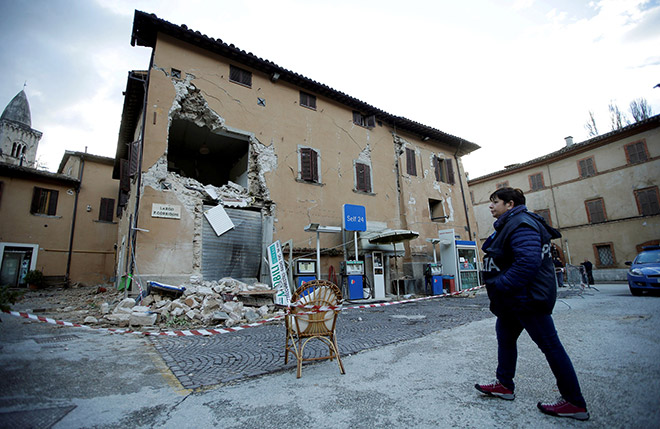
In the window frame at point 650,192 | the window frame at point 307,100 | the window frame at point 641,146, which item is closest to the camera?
the window frame at point 307,100

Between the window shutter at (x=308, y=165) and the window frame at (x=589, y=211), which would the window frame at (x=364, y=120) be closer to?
the window shutter at (x=308, y=165)

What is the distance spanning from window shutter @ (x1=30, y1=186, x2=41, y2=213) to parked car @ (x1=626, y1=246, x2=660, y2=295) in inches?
1051

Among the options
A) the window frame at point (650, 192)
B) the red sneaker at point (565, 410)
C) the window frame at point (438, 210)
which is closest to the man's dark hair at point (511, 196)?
the red sneaker at point (565, 410)

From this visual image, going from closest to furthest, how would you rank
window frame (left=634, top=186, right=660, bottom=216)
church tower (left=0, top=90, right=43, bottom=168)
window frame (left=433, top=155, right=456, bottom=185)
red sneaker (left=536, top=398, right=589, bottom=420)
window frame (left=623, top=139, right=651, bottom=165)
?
red sneaker (left=536, top=398, right=589, bottom=420)
window frame (left=433, top=155, right=456, bottom=185)
window frame (left=634, top=186, right=660, bottom=216)
window frame (left=623, top=139, right=651, bottom=165)
church tower (left=0, top=90, right=43, bottom=168)

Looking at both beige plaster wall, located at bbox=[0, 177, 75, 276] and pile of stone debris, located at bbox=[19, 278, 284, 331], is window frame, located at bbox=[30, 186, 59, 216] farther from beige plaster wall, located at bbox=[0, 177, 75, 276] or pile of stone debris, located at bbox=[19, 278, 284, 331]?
→ pile of stone debris, located at bbox=[19, 278, 284, 331]

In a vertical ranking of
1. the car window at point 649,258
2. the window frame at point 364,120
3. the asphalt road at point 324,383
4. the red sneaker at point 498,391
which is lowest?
the asphalt road at point 324,383

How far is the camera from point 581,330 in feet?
15.5

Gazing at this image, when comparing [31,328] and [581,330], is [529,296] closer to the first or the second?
[581,330]

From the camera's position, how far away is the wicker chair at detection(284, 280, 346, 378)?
3383 millimetres

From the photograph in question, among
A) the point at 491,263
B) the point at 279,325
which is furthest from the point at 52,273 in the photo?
the point at 491,263

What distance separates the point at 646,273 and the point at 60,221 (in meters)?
26.4

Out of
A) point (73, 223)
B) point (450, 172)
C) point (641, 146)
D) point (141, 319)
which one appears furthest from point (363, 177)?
point (641, 146)

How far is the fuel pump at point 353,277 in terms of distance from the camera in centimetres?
1106

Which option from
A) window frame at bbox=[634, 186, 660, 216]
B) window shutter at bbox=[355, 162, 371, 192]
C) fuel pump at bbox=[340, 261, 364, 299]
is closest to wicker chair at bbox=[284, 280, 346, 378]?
fuel pump at bbox=[340, 261, 364, 299]
